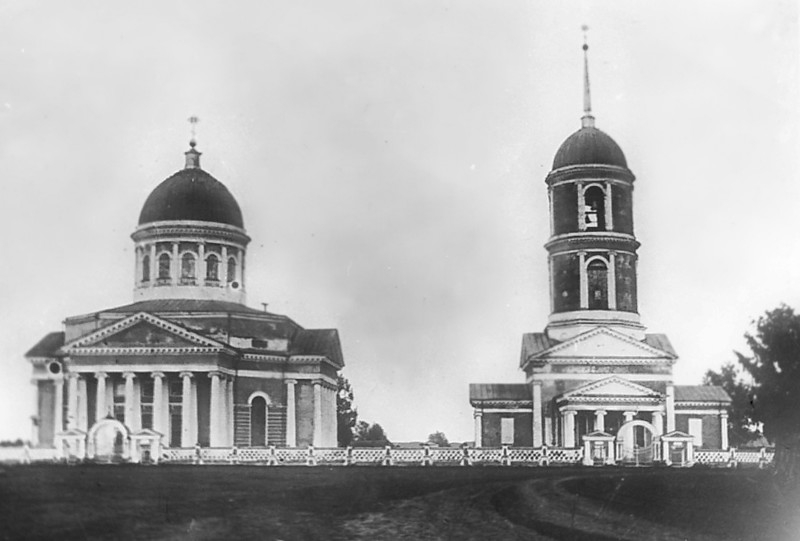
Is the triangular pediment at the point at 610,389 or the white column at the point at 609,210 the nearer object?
the triangular pediment at the point at 610,389

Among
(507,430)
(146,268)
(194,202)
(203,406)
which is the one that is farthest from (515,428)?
(146,268)

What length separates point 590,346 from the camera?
4000 centimetres

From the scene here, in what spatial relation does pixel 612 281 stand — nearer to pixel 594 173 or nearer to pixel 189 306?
pixel 594 173

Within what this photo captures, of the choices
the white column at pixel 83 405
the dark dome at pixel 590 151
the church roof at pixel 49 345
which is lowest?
the white column at pixel 83 405

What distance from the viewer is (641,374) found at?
3988cm

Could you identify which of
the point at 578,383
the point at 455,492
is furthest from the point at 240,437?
the point at 455,492

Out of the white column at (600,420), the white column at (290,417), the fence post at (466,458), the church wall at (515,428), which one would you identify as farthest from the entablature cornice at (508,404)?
the fence post at (466,458)

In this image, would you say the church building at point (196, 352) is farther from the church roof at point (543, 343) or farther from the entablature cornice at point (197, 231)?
the church roof at point (543, 343)

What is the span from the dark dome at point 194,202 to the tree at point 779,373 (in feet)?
54.3

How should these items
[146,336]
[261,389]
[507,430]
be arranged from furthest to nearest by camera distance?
[507,430] < [261,389] < [146,336]

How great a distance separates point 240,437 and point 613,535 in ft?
58.9

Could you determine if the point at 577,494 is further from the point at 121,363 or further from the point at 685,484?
the point at 121,363

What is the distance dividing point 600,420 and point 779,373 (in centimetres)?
843

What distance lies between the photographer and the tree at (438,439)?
3291cm
